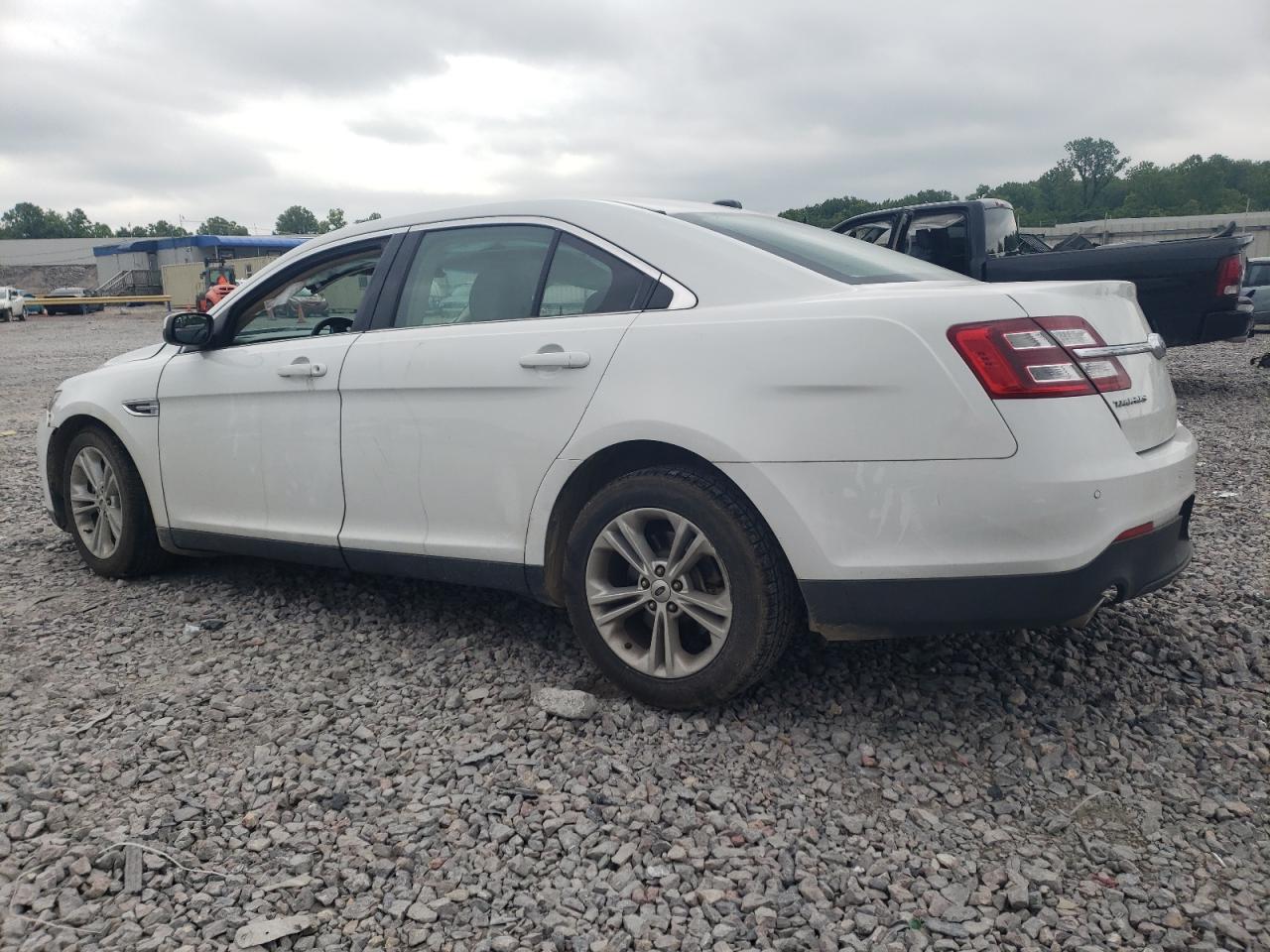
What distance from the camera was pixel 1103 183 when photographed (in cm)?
10400

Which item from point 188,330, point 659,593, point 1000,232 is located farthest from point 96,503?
point 1000,232

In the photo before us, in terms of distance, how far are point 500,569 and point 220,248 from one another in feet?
145

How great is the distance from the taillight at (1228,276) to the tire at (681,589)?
830 centimetres

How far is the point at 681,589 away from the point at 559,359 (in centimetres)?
82

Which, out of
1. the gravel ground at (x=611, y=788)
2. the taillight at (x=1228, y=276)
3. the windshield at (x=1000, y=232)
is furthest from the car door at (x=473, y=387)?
the taillight at (x=1228, y=276)

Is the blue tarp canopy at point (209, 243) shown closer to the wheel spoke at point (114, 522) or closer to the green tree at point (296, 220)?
the wheel spoke at point (114, 522)

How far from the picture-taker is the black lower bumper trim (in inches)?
109

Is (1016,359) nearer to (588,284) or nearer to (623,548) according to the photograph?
(623,548)

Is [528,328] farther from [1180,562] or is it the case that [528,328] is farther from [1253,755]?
[1253,755]

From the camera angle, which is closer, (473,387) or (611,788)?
(611,788)

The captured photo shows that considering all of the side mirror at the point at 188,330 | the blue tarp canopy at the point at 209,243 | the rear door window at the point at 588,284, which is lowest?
the side mirror at the point at 188,330

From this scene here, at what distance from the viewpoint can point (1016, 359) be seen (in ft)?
8.97

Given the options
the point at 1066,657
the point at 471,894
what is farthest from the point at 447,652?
the point at 1066,657

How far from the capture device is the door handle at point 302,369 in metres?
4.03
